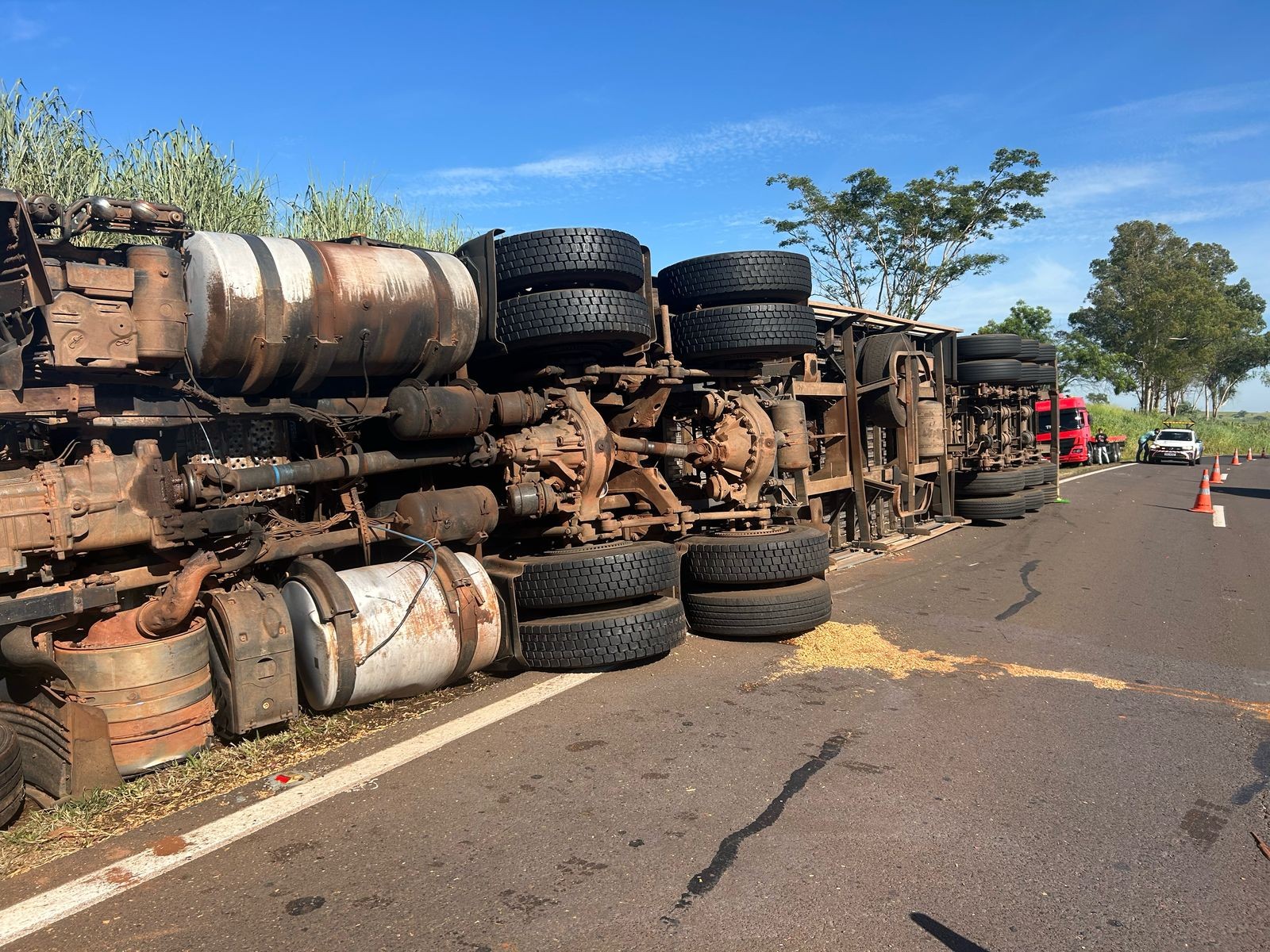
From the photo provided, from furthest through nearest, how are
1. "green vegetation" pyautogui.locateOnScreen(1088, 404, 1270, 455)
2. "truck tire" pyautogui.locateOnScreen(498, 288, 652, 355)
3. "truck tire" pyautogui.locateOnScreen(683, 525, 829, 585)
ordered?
"green vegetation" pyautogui.locateOnScreen(1088, 404, 1270, 455) < "truck tire" pyautogui.locateOnScreen(683, 525, 829, 585) < "truck tire" pyautogui.locateOnScreen(498, 288, 652, 355)

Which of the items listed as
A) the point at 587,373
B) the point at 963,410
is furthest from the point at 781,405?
the point at 963,410

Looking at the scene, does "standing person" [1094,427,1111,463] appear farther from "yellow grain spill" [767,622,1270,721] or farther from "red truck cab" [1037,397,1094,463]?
"yellow grain spill" [767,622,1270,721]

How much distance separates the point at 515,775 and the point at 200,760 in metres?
1.47

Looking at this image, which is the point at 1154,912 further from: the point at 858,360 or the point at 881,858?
the point at 858,360

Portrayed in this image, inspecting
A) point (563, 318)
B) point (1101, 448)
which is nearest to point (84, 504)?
point (563, 318)

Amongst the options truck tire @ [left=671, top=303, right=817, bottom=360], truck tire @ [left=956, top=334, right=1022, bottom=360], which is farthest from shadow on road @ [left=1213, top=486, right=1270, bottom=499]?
truck tire @ [left=671, top=303, right=817, bottom=360]

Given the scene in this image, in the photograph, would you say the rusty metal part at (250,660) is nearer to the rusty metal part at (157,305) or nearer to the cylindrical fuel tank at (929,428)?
the rusty metal part at (157,305)

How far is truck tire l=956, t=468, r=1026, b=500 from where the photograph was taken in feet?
46.5

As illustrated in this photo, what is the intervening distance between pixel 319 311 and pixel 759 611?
3618 mm

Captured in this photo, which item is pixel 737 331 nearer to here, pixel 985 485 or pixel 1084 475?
pixel 985 485

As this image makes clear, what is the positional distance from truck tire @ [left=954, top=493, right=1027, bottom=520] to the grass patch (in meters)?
11.5

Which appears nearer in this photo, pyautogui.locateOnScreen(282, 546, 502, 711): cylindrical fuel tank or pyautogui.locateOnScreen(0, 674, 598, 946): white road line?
pyautogui.locateOnScreen(0, 674, 598, 946): white road line

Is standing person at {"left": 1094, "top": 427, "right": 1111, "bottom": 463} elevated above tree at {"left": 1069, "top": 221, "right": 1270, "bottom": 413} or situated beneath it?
situated beneath

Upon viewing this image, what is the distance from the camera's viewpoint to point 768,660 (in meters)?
5.93
